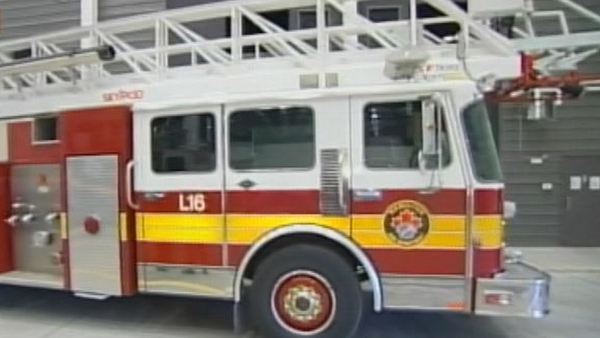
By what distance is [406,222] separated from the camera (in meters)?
5.11

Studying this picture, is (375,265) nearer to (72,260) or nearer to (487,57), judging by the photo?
(487,57)

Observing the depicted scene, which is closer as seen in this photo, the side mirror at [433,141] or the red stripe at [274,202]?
the side mirror at [433,141]

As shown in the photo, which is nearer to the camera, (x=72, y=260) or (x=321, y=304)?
(x=321, y=304)

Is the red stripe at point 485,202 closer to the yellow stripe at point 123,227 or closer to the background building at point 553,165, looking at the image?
the yellow stripe at point 123,227

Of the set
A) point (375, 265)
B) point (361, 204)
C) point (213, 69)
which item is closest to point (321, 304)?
point (375, 265)

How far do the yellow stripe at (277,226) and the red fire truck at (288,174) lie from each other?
12 millimetres

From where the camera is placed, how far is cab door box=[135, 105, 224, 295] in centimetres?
562

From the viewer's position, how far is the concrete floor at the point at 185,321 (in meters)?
6.00

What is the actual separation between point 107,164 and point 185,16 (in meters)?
1.74

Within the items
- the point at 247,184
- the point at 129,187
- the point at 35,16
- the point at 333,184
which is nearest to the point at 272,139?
the point at 247,184

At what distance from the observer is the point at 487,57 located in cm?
514

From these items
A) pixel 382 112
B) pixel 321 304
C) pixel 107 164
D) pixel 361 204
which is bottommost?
pixel 321 304

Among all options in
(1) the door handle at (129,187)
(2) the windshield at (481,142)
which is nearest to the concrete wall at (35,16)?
(1) the door handle at (129,187)

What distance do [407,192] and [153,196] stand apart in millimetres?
2367
